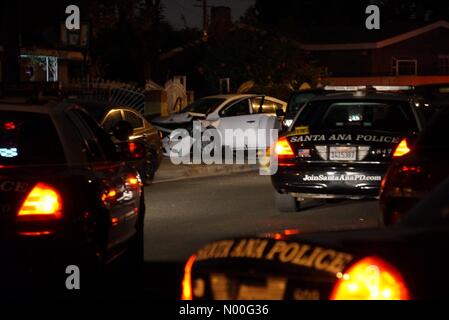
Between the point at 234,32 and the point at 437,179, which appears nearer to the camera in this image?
the point at 437,179

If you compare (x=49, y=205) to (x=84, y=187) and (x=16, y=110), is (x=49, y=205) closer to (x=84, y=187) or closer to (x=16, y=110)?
(x=84, y=187)

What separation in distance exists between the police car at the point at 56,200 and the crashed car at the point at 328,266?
2.24 m

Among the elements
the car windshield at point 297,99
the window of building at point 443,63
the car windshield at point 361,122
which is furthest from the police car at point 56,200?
the window of building at point 443,63

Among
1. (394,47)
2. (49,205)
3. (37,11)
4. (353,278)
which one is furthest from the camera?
(394,47)

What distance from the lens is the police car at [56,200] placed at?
6.97 m

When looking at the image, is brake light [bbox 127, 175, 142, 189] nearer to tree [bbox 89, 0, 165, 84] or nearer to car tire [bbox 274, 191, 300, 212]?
car tire [bbox 274, 191, 300, 212]

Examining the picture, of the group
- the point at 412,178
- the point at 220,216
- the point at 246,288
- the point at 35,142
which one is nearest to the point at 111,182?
the point at 35,142

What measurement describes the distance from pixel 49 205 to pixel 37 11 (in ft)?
96.5

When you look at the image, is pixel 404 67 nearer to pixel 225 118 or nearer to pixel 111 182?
pixel 225 118

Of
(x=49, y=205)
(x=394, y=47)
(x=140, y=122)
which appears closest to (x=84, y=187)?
(x=49, y=205)

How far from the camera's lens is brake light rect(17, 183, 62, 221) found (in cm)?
697

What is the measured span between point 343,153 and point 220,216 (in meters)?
1.85

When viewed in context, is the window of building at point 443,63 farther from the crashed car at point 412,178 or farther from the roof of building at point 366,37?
the crashed car at point 412,178

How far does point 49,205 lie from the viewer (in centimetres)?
703
